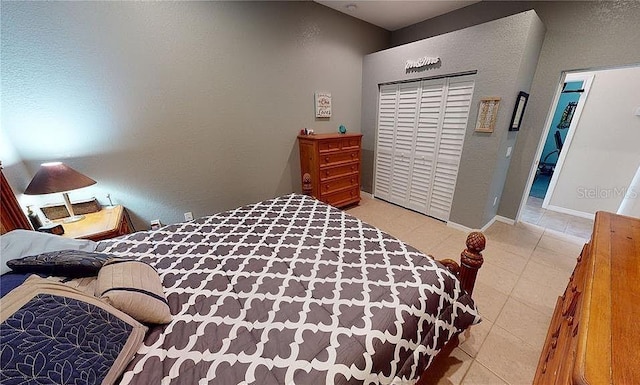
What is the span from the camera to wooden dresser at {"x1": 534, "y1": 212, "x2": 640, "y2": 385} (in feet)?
1.55

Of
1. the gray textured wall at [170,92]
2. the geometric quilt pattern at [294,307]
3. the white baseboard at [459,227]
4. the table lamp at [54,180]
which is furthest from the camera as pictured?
the white baseboard at [459,227]

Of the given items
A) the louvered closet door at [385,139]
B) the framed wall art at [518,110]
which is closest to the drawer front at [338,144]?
the louvered closet door at [385,139]

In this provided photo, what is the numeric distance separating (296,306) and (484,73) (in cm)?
286

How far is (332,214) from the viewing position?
185cm

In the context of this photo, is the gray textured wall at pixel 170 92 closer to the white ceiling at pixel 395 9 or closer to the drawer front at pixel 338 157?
the white ceiling at pixel 395 9

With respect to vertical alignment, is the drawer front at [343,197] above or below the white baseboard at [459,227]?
above

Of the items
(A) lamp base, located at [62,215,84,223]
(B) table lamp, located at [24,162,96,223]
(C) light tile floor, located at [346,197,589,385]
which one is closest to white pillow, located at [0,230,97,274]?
(B) table lamp, located at [24,162,96,223]

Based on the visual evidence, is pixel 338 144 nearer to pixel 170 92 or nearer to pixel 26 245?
pixel 170 92

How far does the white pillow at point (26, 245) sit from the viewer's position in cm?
101

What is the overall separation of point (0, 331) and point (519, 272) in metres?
3.12

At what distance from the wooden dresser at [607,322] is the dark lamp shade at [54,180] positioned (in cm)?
265

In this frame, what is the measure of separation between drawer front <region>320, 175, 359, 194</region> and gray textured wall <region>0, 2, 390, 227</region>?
0.45 metres

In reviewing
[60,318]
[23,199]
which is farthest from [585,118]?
[23,199]

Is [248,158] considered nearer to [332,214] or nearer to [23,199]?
[332,214]
